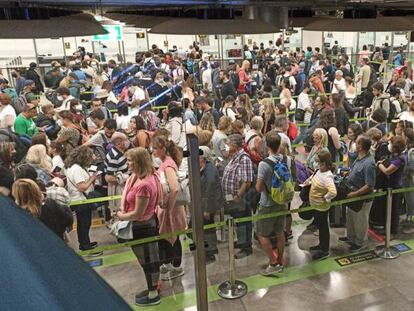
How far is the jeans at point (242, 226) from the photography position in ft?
18.5

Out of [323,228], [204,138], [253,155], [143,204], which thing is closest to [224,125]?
[204,138]

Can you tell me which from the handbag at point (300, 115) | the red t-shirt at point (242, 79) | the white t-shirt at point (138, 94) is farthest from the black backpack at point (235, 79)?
the handbag at point (300, 115)

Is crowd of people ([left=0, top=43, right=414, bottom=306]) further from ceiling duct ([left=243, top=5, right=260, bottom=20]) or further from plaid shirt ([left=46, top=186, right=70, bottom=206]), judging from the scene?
ceiling duct ([left=243, top=5, right=260, bottom=20])

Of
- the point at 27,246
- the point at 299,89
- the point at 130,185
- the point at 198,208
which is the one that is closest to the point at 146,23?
the point at 130,185

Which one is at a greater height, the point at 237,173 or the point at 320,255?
the point at 237,173

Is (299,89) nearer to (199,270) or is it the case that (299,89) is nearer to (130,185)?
(130,185)

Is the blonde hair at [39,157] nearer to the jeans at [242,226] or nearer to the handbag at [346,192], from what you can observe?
the jeans at [242,226]

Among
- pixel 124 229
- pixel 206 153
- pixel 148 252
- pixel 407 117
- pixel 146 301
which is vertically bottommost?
pixel 146 301

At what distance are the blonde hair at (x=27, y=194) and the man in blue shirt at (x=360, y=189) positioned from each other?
3.84 meters

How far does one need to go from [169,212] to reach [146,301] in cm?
107

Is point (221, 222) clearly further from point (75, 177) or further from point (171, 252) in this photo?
point (75, 177)

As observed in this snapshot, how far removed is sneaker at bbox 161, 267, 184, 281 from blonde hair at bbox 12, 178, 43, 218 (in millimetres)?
1788

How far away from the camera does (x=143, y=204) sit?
184 inches

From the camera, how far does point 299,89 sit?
12820mm
